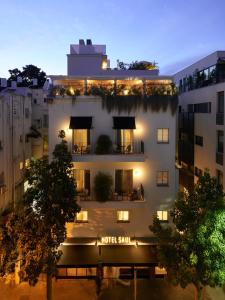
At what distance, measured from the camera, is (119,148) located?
2386 centimetres

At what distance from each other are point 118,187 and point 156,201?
2456 mm

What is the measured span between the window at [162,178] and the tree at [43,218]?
6407mm

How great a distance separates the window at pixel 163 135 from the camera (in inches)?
944

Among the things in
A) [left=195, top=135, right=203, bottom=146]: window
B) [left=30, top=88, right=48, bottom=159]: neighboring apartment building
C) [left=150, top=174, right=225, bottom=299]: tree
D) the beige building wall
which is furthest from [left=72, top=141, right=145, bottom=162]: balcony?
[left=30, top=88, right=48, bottom=159]: neighboring apartment building

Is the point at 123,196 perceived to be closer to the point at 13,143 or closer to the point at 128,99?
the point at 128,99

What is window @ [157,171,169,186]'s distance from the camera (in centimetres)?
2414

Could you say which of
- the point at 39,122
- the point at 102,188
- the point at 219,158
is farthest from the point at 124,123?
the point at 39,122

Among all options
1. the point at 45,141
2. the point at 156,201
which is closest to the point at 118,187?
the point at 156,201

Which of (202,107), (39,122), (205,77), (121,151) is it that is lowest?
(121,151)

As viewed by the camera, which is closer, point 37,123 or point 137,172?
point 137,172

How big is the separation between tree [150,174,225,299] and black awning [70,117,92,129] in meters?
7.88

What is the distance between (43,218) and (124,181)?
6.59 m

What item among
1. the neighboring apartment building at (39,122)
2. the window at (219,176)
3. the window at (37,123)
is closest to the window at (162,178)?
the window at (219,176)

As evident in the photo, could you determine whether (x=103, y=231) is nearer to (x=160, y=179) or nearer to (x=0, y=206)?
(x=160, y=179)
